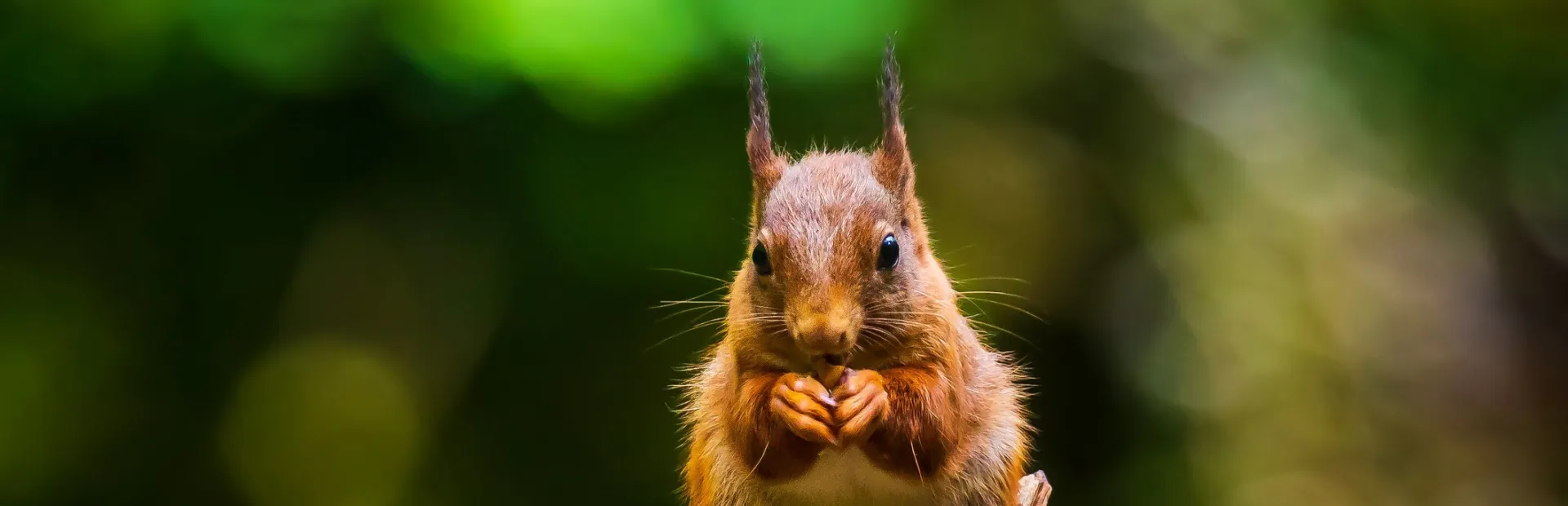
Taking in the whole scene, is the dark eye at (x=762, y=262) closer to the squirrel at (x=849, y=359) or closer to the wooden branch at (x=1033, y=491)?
the squirrel at (x=849, y=359)

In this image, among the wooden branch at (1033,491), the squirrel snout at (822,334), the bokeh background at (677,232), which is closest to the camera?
the squirrel snout at (822,334)

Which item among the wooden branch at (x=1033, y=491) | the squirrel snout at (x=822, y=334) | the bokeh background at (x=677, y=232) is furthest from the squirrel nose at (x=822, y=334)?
the bokeh background at (x=677, y=232)

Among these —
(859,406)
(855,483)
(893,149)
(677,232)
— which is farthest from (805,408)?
(677,232)

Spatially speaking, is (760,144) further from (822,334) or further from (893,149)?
(822,334)

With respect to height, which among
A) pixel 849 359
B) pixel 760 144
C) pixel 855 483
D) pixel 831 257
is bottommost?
pixel 855 483

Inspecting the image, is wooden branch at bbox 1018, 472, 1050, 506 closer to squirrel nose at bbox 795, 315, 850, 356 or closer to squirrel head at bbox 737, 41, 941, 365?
squirrel head at bbox 737, 41, 941, 365

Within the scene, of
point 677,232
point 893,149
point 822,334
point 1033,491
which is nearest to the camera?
point 822,334
